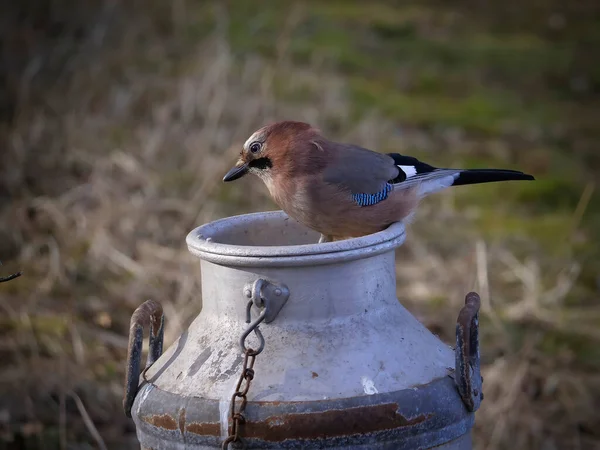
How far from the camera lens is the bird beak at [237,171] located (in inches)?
120

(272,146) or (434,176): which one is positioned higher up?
(272,146)

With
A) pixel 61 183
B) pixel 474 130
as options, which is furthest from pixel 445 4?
pixel 61 183

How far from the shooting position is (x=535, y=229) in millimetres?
7145

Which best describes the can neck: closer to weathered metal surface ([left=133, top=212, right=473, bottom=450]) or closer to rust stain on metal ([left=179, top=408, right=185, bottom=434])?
weathered metal surface ([left=133, top=212, right=473, bottom=450])

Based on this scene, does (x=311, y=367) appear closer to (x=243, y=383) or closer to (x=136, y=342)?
(x=243, y=383)

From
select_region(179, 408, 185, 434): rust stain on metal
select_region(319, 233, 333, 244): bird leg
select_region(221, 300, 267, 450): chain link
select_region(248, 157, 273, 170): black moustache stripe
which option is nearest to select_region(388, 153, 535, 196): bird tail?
select_region(319, 233, 333, 244): bird leg

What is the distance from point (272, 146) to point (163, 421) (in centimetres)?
101

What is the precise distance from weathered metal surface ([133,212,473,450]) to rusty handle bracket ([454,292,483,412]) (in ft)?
0.10

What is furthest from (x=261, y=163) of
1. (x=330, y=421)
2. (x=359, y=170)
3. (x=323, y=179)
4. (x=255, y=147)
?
(x=330, y=421)

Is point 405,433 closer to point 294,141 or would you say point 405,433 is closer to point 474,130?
point 294,141

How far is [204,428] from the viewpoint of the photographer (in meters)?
2.34

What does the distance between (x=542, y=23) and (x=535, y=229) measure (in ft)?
23.2

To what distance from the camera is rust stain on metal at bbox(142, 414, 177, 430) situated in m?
2.41

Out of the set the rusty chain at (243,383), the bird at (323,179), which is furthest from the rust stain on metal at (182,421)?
the bird at (323,179)
